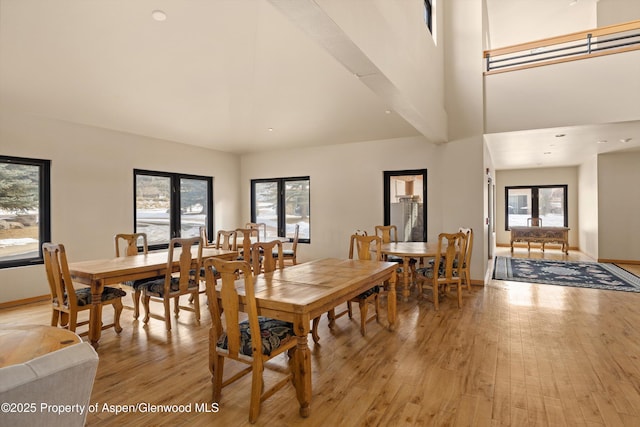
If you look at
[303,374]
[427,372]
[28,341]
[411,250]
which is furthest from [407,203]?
[28,341]

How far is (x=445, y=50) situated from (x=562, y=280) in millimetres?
4279

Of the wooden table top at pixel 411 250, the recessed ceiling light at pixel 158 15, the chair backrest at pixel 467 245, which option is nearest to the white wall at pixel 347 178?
the wooden table top at pixel 411 250

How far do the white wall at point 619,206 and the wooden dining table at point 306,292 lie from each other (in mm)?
6814

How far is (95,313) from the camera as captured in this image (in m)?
3.13

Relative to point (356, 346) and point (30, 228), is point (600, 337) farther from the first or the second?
point (30, 228)

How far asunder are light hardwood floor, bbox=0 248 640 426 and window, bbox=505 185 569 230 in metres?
7.16

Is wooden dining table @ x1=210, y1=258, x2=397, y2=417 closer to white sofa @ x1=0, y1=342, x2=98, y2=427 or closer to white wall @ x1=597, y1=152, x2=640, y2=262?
white sofa @ x1=0, y1=342, x2=98, y2=427

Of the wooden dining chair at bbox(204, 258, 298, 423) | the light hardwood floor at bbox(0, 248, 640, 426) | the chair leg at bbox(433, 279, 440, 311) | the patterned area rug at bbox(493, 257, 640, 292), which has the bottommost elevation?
the light hardwood floor at bbox(0, 248, 640, 426)

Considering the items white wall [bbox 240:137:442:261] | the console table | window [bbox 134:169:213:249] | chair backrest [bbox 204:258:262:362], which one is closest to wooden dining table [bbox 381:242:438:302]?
white wall [bbox 240:137:442:261]

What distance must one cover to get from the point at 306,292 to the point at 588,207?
9133 mm

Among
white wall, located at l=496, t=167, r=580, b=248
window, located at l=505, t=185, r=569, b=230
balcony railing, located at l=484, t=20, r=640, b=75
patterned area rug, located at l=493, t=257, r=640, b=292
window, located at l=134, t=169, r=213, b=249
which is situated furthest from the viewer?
window, located at l=505, t=185, r=569, b=230

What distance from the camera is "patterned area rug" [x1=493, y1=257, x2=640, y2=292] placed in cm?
560

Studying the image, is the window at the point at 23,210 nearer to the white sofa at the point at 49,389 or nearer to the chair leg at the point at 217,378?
the chair leg at the point at 217,378

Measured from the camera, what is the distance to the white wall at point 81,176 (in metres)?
4.68
